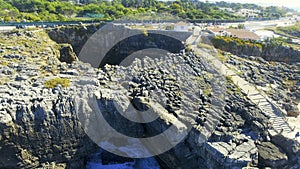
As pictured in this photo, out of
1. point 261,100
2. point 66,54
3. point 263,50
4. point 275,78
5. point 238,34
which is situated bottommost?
point 261,100

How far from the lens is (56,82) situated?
2408 centimetres

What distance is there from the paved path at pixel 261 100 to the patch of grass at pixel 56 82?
1544 cm

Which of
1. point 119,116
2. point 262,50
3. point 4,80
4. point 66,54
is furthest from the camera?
point 262,50

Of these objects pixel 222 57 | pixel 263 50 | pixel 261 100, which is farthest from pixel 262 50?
pixel 261 100

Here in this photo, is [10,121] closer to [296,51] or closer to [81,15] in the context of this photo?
[296,51]

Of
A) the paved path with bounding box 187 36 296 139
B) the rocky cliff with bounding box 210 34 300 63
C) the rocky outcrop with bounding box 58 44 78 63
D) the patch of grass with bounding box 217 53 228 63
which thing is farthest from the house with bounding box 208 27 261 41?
the rocky outcrop with bounding box 58 44 78 63

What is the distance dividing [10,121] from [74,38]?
26.4 m

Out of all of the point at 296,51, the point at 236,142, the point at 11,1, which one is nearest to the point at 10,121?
the point at 236,142

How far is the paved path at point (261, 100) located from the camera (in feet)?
76.0

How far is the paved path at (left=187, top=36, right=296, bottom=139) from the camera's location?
2316 centimetres

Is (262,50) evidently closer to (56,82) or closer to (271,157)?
(271,157)

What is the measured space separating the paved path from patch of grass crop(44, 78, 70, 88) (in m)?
15.4

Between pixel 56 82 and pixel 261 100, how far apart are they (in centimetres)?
1844

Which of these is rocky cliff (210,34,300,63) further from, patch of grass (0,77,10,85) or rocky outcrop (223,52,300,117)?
patch of grass (0,77,10,85)
